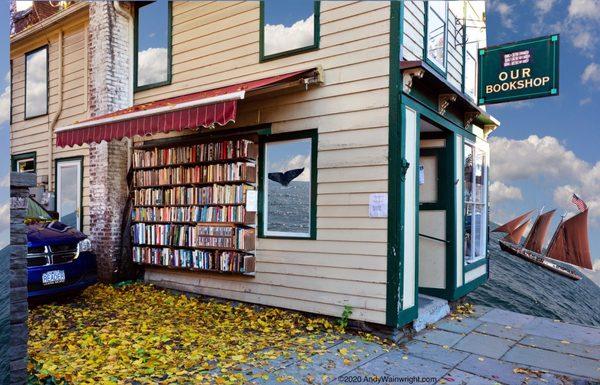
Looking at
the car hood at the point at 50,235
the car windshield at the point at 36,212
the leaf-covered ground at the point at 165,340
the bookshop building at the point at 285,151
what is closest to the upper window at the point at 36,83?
the bookshop building at the point at 285,151

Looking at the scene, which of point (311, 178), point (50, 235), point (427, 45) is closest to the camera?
point (311, 178)

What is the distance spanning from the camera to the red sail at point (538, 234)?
15.8 meters

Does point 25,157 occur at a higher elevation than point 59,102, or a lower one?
lower

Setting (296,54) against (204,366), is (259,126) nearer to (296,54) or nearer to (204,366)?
(296,54)

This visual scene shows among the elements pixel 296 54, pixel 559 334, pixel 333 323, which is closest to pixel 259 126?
pixel 296 54

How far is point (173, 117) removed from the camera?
585 cm

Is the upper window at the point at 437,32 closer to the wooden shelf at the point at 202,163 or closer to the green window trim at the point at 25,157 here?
the wooden shelf at the point at 202,163

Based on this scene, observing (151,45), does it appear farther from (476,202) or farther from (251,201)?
(476,202)

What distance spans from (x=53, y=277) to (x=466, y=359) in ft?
19.9

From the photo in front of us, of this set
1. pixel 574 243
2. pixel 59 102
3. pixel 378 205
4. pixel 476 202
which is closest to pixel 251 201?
pixel 378 205

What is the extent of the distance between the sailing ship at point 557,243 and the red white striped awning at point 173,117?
1178 cm

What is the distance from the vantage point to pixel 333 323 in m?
6.00

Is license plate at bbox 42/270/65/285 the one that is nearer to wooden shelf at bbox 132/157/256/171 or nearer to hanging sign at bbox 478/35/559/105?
wooden shelf at bbox 132/157/256/171

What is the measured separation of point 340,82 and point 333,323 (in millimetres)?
3370
